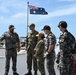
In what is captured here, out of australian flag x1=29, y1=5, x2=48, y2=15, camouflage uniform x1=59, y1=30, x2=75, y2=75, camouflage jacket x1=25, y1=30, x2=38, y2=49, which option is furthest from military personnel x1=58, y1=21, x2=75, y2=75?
australian flag x1=29, y1=5, x2=48, y2=15

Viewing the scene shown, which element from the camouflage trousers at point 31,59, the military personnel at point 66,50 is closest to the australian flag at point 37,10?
the camouflage trousers at point 31,59

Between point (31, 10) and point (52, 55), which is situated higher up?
point (31, 10)

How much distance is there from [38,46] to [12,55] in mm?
1541

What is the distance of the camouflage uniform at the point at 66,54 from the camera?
7953 mm

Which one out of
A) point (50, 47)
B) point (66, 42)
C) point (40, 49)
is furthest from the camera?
point (40, 49)

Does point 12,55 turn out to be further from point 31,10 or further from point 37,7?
point 37,7

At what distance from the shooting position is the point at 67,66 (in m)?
7.98

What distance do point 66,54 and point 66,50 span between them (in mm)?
97

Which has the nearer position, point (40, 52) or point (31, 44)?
point (40, 52)

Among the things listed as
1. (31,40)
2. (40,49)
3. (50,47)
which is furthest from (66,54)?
(31,40)

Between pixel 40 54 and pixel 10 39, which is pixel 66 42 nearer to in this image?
pixel 40 54

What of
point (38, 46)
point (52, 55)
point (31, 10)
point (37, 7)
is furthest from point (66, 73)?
point (37, 7)

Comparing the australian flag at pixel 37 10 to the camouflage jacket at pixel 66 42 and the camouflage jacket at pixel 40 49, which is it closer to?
the camouflage jacket at pixel 40 49

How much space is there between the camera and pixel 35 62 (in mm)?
11555
